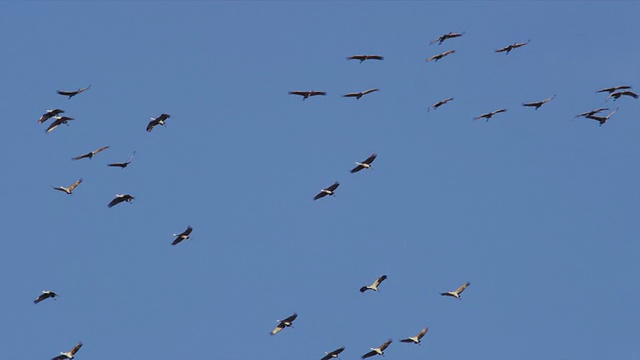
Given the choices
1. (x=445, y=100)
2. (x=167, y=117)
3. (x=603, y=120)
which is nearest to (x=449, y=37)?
(x=445, y=100)

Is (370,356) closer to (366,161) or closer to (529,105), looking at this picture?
(366,161)

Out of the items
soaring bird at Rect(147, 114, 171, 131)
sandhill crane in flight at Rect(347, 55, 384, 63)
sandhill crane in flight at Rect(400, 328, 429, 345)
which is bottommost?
sandhill crane in flight at Rect(400, 328, 429, 345)

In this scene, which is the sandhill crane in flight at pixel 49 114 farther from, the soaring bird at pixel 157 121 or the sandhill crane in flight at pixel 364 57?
the sandhill crane in flight at pixel 364 57

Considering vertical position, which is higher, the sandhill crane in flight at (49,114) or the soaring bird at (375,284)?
the sandhill crane in flight at (49,114)

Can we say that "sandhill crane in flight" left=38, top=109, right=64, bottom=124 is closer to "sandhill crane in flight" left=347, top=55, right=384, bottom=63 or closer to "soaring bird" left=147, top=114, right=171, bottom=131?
"soaring bird" left=147, top=114, right=171, bottom=131

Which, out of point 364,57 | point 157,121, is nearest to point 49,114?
point 157,121

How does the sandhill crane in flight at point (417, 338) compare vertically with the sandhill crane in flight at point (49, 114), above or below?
below

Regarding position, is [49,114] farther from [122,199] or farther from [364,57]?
[364,57]

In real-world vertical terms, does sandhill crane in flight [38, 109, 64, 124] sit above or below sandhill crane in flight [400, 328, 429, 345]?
above

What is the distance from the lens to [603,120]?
14288 centimetres

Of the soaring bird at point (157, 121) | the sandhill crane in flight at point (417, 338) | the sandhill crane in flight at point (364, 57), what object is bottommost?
the sandhill crane in flight at point (417, 338)

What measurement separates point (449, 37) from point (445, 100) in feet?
17.0

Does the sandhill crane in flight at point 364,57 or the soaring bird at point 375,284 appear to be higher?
the sandhill crane in flight at point 364,57

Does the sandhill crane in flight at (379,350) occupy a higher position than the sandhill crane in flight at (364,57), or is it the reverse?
the sandhill crane in flight at (364,57)
